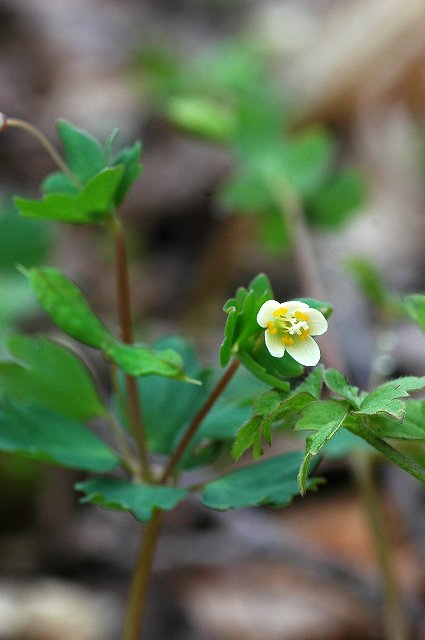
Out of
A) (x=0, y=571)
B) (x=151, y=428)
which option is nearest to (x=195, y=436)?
(x=151, y=428)

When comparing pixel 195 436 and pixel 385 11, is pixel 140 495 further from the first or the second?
pixel 385 11

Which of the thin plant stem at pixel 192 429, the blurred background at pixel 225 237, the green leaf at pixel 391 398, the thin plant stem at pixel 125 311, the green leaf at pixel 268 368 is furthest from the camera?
the blurred background at pixel 225 237

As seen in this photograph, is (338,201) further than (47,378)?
Yes

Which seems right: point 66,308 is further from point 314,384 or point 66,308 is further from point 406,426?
point 406,426

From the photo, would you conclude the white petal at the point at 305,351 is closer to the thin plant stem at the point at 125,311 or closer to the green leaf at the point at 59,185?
the thin plant stem at the point at 125,311

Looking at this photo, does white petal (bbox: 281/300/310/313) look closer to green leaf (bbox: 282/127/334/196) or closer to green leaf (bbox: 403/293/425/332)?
green leaf (bbox: 403/293/425/332)

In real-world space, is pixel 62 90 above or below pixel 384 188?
above

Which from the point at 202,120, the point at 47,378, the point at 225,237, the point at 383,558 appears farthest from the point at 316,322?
the point at 225,237

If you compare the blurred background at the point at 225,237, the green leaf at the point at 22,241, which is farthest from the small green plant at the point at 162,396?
the green leaf at the point at 22,241
